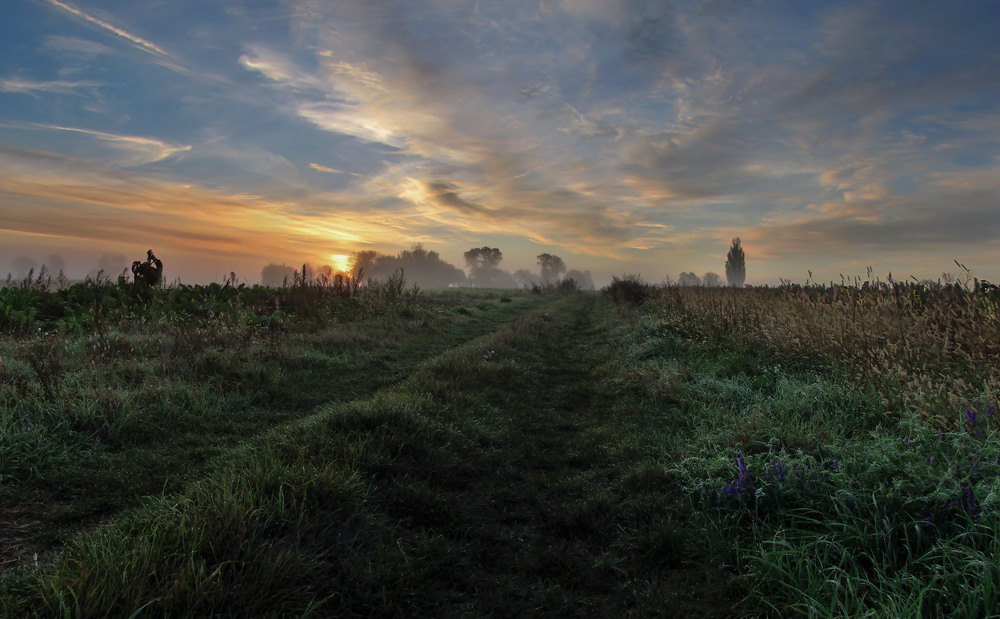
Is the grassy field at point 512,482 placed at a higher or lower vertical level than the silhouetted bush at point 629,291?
lower

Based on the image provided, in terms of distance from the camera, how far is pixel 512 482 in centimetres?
445

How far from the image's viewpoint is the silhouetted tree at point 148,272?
13.2m

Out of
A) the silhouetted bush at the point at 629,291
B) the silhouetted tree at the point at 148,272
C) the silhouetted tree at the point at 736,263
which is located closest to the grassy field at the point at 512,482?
the silhouetted tree at the point at 148,272

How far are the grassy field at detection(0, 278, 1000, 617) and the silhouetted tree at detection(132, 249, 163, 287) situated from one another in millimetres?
5263

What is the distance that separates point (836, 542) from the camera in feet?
9.88

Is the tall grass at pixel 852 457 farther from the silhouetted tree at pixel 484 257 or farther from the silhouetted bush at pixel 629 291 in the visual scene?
the silhouetted tree at pixel 484 257

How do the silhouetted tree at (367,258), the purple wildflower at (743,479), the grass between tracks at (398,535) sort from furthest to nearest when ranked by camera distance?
1. the silhouetted tree at (367,258)
2. the purple wildflower at (743,479)
3. the grass between tracks at (398,535)

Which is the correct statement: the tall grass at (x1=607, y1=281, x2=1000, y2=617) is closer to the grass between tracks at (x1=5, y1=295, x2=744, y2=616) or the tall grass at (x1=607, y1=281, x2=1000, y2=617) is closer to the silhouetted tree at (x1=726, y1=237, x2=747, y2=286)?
the grass between tracks at (x1=5, y1=295, x2=744, y2=616)

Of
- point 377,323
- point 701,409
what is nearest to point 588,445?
point 701,409

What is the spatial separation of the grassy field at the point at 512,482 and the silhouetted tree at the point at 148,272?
17.3 feet

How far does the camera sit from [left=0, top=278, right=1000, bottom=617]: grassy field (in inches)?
104

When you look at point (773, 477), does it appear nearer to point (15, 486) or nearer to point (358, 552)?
point (358, 552)

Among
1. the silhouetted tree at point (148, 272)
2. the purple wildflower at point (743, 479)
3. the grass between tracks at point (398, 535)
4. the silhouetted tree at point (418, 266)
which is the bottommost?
the grass between tracks at point (398, 535)

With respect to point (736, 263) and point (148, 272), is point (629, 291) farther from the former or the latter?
point (736, 263)
